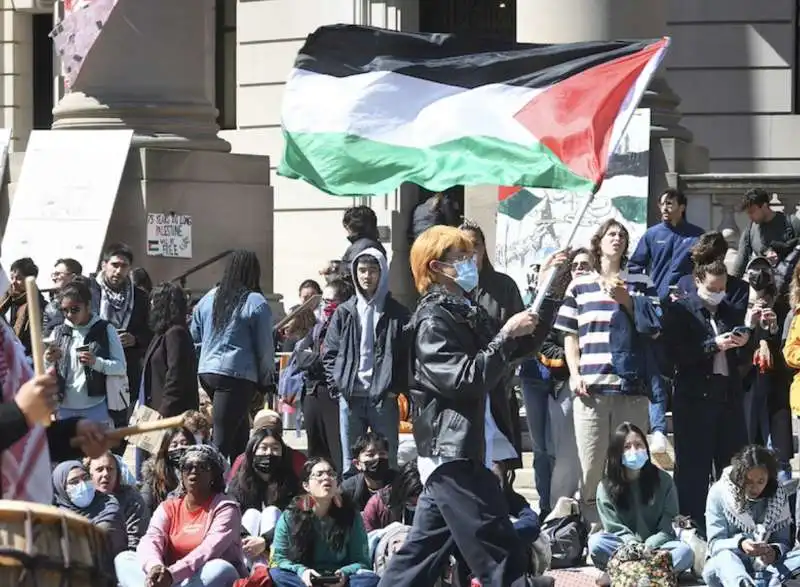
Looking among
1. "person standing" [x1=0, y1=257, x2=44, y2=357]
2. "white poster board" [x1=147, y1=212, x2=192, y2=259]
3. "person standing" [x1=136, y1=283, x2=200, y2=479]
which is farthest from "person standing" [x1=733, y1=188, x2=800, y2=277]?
"person standing" [x1=0, y1=257, x2=44, y2=357]

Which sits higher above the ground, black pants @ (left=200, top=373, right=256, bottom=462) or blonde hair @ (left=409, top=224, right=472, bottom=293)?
blonde hair @ (left=409, top=224, right=472, bottom=293)

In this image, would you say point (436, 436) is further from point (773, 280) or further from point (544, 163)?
point (773, 280)

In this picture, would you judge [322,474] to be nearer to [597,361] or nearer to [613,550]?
[613,550]

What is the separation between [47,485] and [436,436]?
3096mm

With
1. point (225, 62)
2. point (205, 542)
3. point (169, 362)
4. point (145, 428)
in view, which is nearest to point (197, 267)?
point (169, 362)

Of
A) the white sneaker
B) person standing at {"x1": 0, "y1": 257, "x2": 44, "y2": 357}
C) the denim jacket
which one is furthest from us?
person standing at {"x1": 0, "y1": 257, "x2": 44, "y2": 357}

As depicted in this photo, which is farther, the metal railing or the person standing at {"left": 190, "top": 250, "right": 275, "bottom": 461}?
the metal railing

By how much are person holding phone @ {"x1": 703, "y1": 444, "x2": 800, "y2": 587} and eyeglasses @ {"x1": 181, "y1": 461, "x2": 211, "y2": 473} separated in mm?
2593

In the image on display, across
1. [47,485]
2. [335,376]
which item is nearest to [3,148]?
[335,376]

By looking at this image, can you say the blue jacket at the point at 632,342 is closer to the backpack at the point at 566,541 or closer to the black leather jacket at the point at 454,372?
the backpack at the point at 566,541

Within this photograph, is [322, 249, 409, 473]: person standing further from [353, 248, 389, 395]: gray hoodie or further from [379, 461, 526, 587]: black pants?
[379, 461, 526, 587]: black pants

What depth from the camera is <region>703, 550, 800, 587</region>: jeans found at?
1127cm

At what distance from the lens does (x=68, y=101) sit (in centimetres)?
1806

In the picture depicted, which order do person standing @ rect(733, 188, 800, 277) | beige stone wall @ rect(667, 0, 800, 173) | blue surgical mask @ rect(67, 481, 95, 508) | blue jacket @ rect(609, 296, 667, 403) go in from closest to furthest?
blue surgical mask @ rect(67, 481, 95, 508), blue jacket @ rect(609, 296, 667, 403), person standing @ rect(733, 188, 800, 277), beige stone wall @ rect(667, 0, 800, 173)
